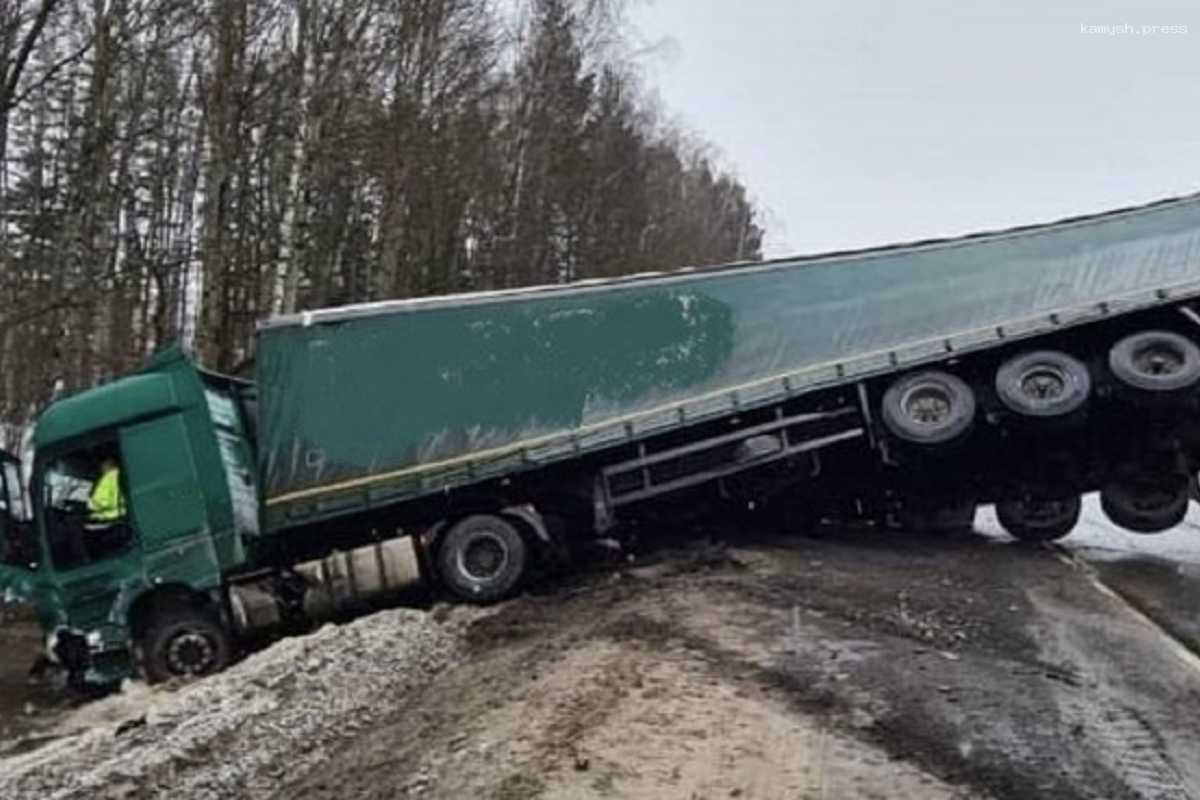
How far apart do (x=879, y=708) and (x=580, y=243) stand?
2606 centimetres

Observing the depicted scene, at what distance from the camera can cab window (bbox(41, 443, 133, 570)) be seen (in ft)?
33.4

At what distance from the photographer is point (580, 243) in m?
31.8

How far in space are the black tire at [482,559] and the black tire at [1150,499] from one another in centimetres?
511

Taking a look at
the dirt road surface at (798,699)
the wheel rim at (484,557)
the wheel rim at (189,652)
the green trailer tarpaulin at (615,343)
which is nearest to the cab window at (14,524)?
the wheel rim at (189,652)

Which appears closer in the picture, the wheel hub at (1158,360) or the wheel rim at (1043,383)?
the wheel hub at (1158,360)

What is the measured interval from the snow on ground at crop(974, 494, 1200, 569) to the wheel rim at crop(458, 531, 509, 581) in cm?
466

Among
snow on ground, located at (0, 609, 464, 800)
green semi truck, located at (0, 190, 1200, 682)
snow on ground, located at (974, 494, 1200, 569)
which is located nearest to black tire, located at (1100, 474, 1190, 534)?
snow on ground, located at (974, 494, 1200, 569)

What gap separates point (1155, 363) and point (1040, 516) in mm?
2100

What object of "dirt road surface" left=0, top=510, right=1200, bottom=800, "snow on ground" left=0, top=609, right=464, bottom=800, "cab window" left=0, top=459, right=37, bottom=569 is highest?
"cab window" left=0, top=459, right=37, bottom=569

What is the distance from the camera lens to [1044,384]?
1074cm

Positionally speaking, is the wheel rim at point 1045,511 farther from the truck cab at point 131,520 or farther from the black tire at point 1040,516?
the truck cab at point 131,520

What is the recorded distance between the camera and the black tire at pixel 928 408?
10.8 metres

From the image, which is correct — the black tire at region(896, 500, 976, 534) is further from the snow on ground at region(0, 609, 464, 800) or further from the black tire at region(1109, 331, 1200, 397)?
the snow on ground at region(0, 609, 464, 800)

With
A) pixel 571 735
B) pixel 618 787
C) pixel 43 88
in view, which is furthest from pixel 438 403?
pixel 43 88
